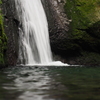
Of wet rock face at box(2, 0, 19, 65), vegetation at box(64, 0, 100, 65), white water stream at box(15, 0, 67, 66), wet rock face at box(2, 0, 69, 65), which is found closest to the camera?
wet rock face at box(2, 0, 19, 65)

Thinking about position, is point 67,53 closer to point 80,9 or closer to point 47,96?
point 80,9

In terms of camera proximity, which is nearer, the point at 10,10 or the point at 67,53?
the point at 10,10

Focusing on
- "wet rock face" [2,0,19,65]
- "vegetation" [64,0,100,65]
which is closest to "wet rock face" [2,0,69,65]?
"wet rock face" [2,0,19,65]

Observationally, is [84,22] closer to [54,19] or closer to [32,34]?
[54,19]

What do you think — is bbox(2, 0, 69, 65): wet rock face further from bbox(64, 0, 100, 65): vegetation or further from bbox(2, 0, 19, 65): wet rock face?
bbox(64, 0, 100, 65): vegetation

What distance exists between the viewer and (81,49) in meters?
22.4

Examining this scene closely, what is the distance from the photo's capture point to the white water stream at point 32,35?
18422mm

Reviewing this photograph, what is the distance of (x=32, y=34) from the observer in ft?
63.7

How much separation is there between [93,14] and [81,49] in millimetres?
3655

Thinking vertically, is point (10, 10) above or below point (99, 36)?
above

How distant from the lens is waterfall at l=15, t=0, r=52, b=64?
1844 cm

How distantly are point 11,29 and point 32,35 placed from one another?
7.71 feet

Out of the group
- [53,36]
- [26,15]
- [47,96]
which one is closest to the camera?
[47,96]

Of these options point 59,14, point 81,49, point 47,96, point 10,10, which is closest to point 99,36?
point 81,49
